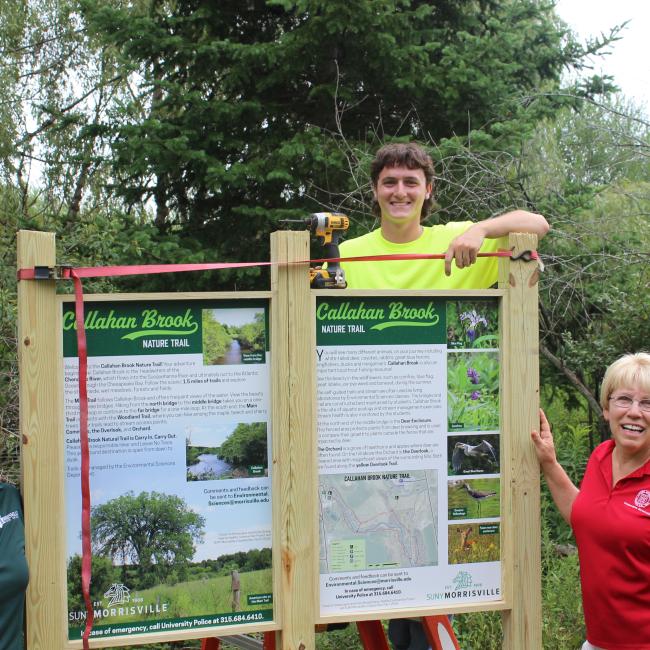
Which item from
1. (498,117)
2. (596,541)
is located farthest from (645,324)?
(596,541)

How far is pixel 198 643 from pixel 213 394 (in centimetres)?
323

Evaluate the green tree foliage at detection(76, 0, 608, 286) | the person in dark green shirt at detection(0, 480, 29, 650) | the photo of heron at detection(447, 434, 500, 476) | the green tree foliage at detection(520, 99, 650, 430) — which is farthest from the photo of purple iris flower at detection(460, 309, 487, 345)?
the green tree foliage at detection(76, 0, 608, 286)

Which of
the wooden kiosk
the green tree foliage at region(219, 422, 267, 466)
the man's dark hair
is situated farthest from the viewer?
the man's dark hair

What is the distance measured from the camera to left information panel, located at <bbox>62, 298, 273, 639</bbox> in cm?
269

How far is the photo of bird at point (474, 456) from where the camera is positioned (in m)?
3.00

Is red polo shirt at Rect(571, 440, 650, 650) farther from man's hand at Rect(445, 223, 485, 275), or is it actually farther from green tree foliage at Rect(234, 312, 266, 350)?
green tree foliage at Rect(234, 312, 266, 350)

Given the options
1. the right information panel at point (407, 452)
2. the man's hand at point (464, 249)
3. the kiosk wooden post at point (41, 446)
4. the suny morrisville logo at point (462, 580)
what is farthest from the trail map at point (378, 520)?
the kiosk wooden post at point (41, 446)

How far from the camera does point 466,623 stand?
5.00 m

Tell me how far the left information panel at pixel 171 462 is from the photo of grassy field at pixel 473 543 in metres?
0.70

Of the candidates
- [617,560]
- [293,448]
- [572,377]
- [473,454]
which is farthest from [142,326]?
[572,377]

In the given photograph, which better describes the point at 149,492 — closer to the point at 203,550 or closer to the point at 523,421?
the point at 203,550

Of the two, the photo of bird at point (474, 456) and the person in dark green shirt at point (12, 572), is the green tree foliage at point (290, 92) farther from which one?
the person in dark green shirt at point (12, 572)

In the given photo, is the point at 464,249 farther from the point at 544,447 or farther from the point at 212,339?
the point at 212,339

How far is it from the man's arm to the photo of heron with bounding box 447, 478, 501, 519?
795mm
